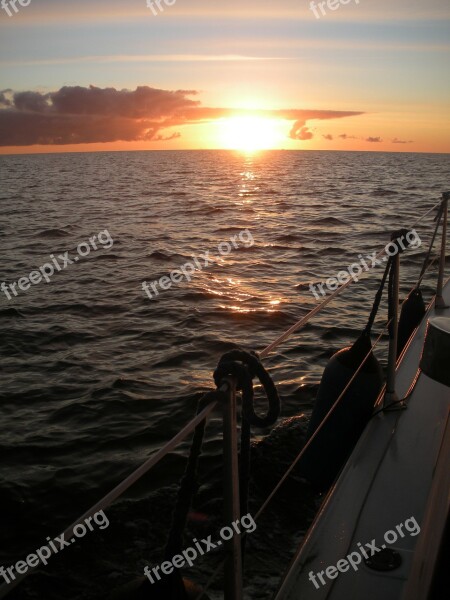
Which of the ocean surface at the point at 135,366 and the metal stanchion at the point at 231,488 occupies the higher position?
the metal stanchion at the point at 231,488

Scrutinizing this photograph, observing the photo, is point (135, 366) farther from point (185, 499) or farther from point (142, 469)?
point (142, 469)

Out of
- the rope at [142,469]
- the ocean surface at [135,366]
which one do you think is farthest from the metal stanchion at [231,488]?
the ocean surface at [135,366]

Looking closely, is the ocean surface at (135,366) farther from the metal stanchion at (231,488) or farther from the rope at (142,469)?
the rope at (142,469)

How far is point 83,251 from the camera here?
16422 millimetres

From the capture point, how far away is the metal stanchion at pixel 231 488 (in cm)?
167

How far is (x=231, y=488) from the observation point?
1.71m

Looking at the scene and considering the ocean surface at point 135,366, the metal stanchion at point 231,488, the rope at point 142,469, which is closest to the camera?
the rope at point 142,469

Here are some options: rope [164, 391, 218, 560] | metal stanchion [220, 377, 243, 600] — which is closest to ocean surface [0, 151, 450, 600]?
metal stanchion [220, 377, 243, 600]

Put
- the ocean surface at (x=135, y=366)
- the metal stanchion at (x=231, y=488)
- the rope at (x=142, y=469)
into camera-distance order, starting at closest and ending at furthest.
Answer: the rope at (x=142, y=469)
the metal stanchion at (x=231, y=488)
the ocean surface at (x=135, y=366)

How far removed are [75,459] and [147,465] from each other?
4169 mm

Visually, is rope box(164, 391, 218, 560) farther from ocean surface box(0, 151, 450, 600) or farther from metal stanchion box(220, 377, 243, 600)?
ocean surface box(0, 151, 450, 600)

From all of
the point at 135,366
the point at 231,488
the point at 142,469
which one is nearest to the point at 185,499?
the point at 231,488

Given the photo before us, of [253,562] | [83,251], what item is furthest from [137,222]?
[253,562]

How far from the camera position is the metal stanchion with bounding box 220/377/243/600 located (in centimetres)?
167
